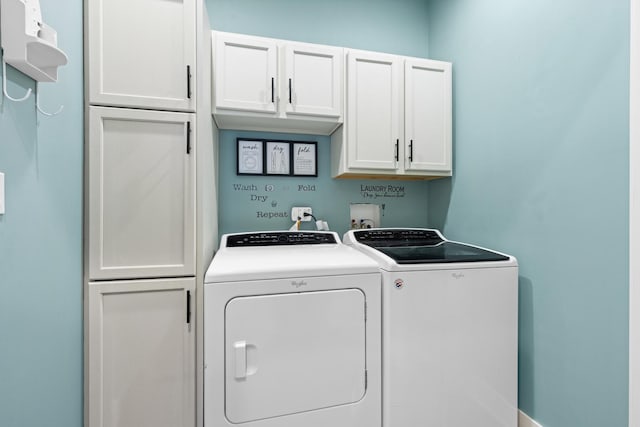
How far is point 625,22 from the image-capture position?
1151mm

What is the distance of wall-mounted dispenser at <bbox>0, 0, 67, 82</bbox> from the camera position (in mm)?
812

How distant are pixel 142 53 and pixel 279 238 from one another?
119cm

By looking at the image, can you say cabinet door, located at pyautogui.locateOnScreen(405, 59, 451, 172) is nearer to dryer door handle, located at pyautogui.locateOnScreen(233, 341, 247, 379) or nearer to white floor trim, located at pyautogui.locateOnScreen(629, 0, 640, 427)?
white floor trim, located at pyautogui.locateOnScreen(629, 0, 640, 427)

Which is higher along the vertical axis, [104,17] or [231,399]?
[104,17]

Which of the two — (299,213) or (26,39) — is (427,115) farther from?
(26,39)

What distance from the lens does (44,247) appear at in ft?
3.42

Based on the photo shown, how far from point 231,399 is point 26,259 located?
0.89 m

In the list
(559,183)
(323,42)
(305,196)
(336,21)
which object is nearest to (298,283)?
(305,196)

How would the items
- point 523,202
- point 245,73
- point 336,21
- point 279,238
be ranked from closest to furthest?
point 523,202
point 245,73
point 279,238
point 336,21

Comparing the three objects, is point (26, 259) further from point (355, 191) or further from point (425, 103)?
point (425, 103)

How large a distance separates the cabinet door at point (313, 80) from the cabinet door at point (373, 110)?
8 centimetres

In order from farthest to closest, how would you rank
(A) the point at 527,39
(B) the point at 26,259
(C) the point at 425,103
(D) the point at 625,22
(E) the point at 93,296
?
(C) the point at 425,103 → (A) the point at 527,39 → (E) the point at 93,296 → (D) the point at 625,22 → (B) the point at 26,259

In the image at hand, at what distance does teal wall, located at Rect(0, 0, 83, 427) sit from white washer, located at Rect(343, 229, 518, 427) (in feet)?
4.22

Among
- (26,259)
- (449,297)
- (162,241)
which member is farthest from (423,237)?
(26,259)
